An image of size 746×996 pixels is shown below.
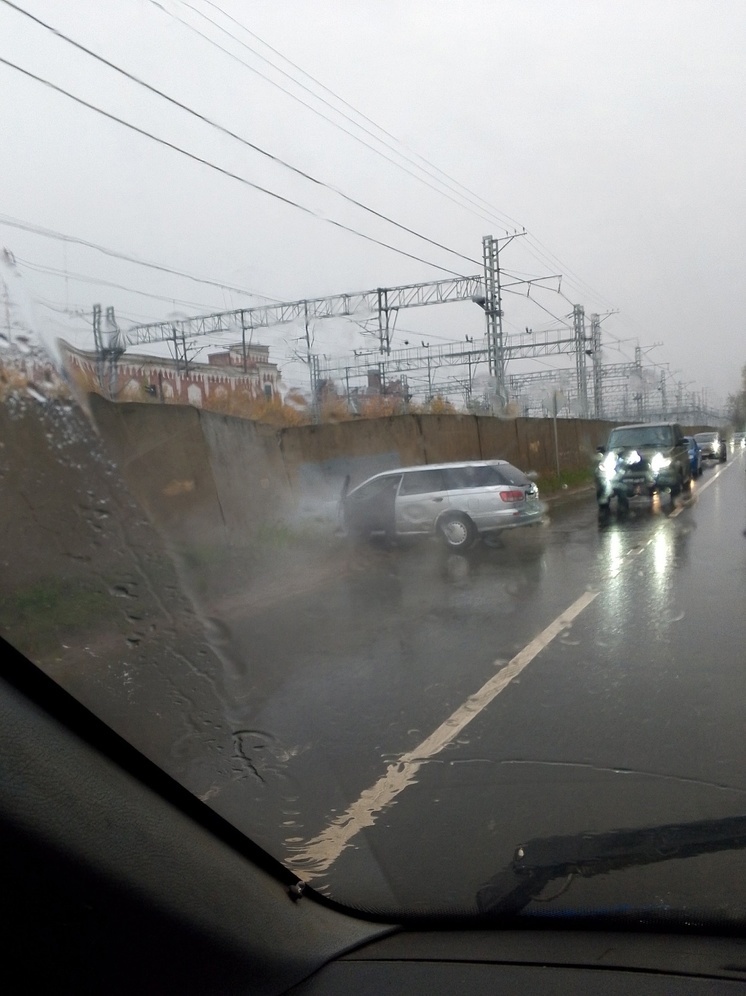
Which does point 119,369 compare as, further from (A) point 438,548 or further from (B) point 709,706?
(B) point 709,706

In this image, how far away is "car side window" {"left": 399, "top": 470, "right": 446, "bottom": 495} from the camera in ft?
55.3

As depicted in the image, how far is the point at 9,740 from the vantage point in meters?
2.34

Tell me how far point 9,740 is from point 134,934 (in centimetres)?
55

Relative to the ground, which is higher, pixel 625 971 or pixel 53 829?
pixel 53 829

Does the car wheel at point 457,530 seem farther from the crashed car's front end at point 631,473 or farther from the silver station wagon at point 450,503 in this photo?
the crashed car's front end at point 631,473

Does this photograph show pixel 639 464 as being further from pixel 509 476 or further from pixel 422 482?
pixel 422 482

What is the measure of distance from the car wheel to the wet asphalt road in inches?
158

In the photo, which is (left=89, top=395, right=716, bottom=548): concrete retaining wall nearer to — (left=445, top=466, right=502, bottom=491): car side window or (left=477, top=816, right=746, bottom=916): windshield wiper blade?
(left=445, top=466, right=502, bottom=491): car side window

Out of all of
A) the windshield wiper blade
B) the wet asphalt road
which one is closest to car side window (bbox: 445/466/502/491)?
the wet asphalt road

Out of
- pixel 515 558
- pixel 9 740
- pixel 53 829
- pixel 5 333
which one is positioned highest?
pixel 5 333

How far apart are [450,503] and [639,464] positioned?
26.3 ft

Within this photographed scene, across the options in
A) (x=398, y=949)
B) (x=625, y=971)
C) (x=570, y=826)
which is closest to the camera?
(x=625, y=971)

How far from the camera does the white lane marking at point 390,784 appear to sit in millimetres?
3686

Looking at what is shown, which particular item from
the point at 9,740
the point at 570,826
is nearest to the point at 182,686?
the point at 570,826
